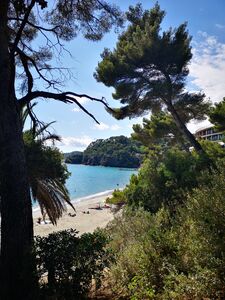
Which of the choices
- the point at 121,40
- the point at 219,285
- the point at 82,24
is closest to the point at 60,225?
the point at 121,40

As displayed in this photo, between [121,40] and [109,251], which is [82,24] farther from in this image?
[121,40]

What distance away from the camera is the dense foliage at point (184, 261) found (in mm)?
3887

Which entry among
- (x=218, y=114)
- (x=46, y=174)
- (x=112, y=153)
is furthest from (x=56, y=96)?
(x=112, y=153)

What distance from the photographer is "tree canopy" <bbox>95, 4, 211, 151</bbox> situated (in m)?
17.5

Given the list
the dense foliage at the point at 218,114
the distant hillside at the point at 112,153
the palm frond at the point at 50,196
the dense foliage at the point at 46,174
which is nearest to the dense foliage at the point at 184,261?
the dense foliage at the point at 46,174

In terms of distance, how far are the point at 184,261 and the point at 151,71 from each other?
573 inches

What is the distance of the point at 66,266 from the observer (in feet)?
13.0

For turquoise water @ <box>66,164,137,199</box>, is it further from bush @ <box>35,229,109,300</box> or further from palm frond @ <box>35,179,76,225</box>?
bush @ <box>35,229,109,300</box>

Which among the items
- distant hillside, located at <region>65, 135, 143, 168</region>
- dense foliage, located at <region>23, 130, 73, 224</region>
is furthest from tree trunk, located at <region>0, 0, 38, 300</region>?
distant hillside, located at <region>65, 135, 143, 168</region>

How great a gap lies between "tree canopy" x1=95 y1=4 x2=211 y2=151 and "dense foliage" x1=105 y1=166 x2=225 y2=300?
40.3ft

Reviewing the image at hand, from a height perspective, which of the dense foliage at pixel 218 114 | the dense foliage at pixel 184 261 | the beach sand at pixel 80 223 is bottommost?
the beach sand at pixel 80 223

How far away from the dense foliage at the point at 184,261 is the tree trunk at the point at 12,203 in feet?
4.31

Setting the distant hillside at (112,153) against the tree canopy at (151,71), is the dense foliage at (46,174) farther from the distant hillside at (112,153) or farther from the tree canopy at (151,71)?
the distant hillside at (112,153)

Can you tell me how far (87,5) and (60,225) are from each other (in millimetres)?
22580
